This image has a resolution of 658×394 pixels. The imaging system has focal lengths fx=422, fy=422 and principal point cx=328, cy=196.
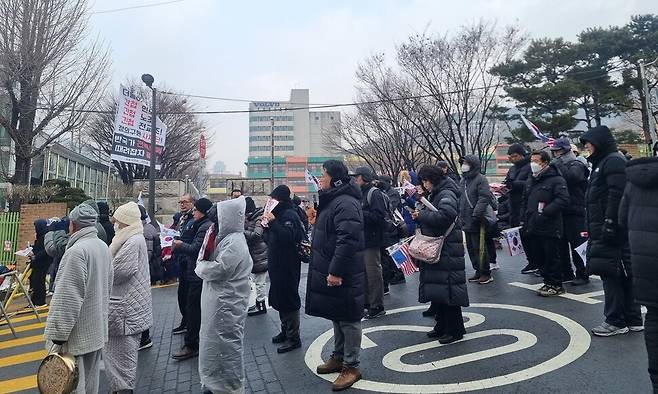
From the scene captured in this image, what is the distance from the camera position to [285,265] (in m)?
5.12

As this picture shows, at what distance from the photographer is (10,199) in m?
14.1

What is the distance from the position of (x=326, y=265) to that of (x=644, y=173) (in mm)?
2710

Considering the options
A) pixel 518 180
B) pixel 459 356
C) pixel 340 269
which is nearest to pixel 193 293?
pixel 340 269

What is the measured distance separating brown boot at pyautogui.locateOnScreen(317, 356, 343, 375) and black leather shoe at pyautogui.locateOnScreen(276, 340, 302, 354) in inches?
31.3

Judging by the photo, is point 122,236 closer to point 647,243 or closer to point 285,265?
point 285,265

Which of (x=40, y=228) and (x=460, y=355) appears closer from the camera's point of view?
(x=460, y=355)

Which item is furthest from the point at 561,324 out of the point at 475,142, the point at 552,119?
the point at 552,119

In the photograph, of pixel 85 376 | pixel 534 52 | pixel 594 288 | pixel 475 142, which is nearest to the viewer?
pixel 85 376

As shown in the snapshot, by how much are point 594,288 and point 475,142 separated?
1649 cm

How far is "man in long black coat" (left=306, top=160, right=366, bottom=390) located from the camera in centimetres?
391

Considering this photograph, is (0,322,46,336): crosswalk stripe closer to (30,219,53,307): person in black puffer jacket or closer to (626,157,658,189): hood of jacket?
(30,219,53,307): person in black puffer jacket

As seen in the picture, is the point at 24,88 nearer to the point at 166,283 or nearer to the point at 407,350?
the point at 166,283

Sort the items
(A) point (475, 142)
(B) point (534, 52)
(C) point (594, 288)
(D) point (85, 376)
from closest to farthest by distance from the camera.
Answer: (D) point (85, 376) < (C) point (594, 288) < (A) point (475, 142) < (B) point (534, 52)

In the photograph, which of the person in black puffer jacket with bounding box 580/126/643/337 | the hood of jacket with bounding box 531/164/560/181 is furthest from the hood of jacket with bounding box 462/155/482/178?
the person in black puffer jacket with bounding box 580/126/643/337
